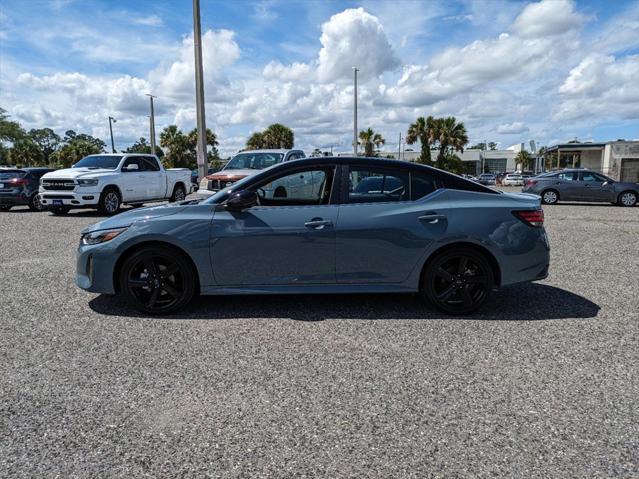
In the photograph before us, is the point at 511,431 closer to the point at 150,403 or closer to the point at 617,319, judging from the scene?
the point at 150,403

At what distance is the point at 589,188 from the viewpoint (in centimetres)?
1867

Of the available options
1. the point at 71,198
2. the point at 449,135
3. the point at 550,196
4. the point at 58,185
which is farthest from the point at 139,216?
the point at 449,135

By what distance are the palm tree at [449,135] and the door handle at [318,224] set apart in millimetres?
47074

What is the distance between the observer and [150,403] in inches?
115

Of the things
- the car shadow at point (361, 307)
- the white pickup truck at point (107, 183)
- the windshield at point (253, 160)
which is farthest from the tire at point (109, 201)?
the car shadow at point (361, 307)

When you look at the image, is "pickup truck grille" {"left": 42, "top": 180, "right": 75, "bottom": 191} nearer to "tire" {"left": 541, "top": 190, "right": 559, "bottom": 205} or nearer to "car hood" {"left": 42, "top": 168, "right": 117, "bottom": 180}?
"car hood" {"left": 42, "top": 168, "right": 117, "bottom": 180}

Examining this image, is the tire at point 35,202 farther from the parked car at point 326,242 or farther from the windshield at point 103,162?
the parked car at point 326,242

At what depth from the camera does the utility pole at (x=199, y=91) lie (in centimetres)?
1777

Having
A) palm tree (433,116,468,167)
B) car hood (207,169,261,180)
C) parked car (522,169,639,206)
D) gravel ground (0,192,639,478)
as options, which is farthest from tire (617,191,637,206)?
palm tree (433,116,468,167)

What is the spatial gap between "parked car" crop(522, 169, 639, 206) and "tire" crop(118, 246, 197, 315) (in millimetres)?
18151

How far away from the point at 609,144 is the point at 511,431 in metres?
43.4

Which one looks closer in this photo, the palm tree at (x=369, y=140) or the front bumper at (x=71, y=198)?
the front bumper at (x=71, y=198)

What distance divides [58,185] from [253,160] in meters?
5.44

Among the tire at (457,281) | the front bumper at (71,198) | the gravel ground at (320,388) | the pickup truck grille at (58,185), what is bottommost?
the gravel ground at (320,388)
